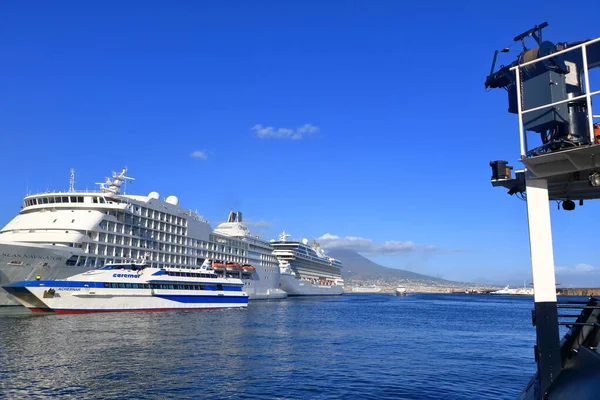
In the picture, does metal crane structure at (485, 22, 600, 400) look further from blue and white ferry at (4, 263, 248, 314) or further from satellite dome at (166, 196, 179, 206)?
satellite dome at (166, 196, 179, 206)

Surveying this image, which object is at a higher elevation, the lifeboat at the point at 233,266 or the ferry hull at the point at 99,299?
the lifeboat at the point at 233,266

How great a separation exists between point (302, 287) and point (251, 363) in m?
94.8

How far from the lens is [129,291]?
161 ft

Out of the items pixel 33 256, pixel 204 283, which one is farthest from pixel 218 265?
pixel 33 256

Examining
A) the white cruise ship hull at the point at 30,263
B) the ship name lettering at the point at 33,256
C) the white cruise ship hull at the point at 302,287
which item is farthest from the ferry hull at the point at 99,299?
the white cruise ship hull at the point at 302,287

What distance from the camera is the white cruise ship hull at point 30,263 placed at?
145ft

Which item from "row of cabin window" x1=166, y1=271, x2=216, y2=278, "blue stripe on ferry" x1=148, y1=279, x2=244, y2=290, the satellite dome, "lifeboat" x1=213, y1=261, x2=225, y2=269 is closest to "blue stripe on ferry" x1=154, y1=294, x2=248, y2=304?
"blue stripe on ferry" x1=148, y1=279, x2=244, y2=290

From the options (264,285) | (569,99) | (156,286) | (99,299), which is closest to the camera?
(569,99)

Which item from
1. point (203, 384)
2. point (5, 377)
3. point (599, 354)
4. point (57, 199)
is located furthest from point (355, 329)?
point (57, 199)

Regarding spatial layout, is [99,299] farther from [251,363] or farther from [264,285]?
[264,285]

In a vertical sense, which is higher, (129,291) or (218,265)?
(218,265)

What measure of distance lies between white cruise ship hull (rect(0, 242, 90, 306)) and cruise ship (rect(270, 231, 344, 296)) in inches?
2427

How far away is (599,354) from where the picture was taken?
7.37 m

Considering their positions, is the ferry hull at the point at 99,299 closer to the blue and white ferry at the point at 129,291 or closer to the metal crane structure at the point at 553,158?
the blue and white ferry at the point at 129,291
